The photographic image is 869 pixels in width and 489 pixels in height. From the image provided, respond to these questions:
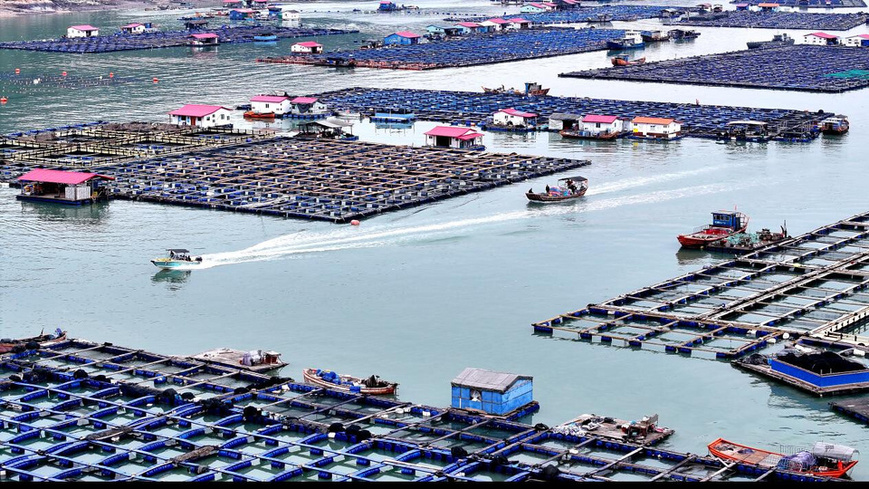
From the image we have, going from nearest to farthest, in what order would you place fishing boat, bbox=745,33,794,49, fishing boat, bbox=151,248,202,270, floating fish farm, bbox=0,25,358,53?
fishing boat, bbox=151,248,202,270 → fishing boat, bbox=745,33,794,49 → floating fish farm, bbox=0,25,358,53

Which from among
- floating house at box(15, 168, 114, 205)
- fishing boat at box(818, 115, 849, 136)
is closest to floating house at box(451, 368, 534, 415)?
floating house at box(15, 168, 114, 205)

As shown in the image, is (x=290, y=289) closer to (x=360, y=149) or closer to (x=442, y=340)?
(x=442, y=340)

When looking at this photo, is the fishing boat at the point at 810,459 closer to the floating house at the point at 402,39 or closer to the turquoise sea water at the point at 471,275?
the turquoise sea water at the point at 471,275

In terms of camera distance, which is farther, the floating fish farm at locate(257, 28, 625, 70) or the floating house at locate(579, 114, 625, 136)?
the floating fish farm at locate(257, 28, 625, 70)

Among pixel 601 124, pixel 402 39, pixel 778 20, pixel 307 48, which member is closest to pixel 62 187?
pixel 601 124

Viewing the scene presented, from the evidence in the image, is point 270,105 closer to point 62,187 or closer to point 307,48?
point 62,187

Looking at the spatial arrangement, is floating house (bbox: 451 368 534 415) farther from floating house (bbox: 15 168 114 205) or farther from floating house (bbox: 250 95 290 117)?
floating house (bbox: 250 95 290 117)
